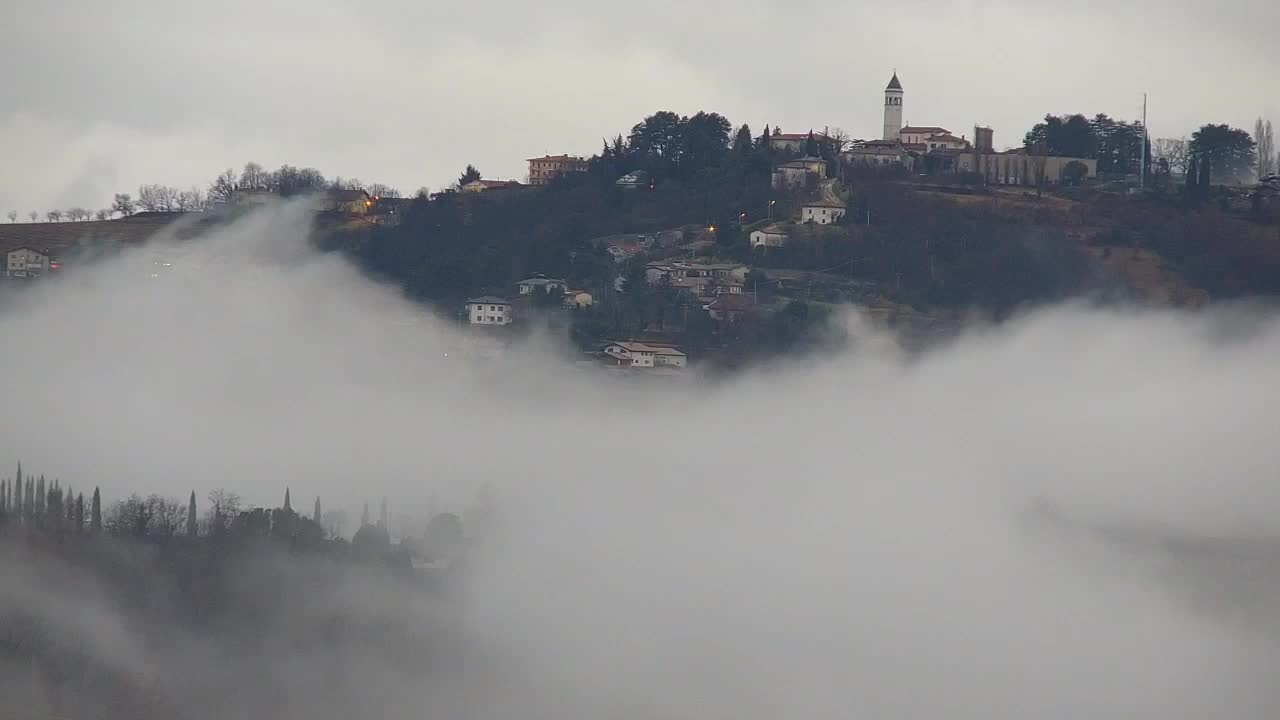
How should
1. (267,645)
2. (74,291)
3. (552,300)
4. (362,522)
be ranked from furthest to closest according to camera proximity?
(74,291) → (552,300) → (362,522) → (267,645)

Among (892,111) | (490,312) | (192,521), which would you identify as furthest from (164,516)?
(892,111)

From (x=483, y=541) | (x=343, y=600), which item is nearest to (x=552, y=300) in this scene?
(x=483, y=541)

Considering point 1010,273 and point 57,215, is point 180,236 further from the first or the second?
point 1010,273

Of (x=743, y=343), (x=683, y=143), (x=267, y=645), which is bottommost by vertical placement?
(x=267, y=645)

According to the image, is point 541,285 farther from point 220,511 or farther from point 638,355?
point 220,511

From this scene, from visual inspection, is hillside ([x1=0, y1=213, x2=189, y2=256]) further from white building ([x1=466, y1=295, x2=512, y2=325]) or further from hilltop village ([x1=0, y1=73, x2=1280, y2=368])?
white building ([x1=466, y1=295, x2=512, y2=325])

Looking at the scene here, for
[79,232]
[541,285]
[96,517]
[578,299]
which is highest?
[79,232]

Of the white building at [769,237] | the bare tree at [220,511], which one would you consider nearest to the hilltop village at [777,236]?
the white building at [769,237]
